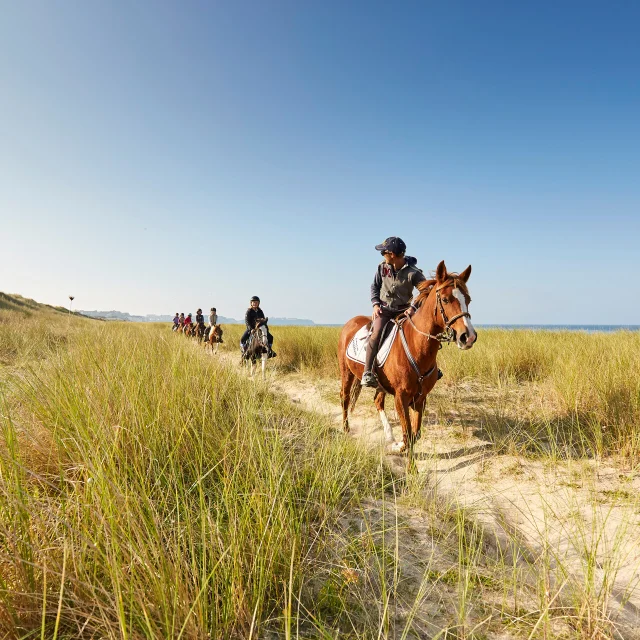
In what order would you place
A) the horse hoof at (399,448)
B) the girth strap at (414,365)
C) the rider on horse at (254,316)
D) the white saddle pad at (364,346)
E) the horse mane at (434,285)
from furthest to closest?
the rider on horse at (254,316) < the white saddle pad at (364,346) < the horse hoof at (399,448) < the girth strap at (414,365) < the horse mane at (434,285)

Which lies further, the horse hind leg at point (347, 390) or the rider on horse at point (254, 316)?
the rider on horse at point (254, 316)

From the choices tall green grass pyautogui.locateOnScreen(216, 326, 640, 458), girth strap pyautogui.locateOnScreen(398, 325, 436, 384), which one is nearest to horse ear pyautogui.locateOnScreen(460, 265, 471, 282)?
girth strap pyautogui.locateOnScreen(398, 325, 436, 384)

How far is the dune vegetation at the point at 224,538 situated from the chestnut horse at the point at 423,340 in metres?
0.91

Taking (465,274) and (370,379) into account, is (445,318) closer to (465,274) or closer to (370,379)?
(465,274)

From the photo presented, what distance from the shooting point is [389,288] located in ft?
14.7

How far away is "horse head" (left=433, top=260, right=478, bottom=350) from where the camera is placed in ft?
9.75

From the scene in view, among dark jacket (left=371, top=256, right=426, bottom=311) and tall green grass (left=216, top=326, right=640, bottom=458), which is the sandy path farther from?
dark jacket (left=371, top=256, right=426, bottom=311)

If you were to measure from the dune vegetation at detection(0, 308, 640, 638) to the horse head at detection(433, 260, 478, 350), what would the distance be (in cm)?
142

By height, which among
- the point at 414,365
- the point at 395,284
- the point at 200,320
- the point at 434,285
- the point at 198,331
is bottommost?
the point at 198,331

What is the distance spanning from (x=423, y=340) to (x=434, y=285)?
63 cm

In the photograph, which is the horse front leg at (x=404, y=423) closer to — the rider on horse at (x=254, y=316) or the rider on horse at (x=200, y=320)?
the rider on horse at (x=254, y=316)

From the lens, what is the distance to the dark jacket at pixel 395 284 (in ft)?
14.1

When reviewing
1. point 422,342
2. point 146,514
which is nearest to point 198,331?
point 422,342

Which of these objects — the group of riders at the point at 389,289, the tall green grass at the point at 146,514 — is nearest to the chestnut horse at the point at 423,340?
the group of riders at the point at 389,289
